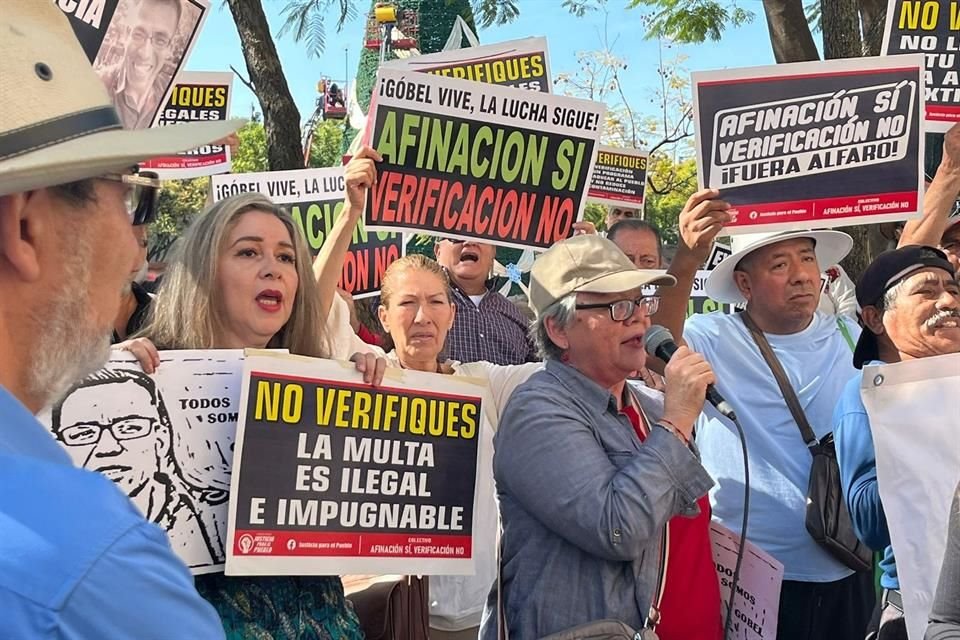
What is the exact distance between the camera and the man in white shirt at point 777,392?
331 centimetres

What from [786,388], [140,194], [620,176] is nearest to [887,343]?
[786,388]

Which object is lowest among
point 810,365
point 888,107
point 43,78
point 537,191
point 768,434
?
point 768,434

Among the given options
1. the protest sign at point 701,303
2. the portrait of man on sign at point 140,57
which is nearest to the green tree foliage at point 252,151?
the protest sign at point 701,303

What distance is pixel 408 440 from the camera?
2.61 meters

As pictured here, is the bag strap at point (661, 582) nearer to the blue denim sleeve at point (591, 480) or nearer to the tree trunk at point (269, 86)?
the blue denim sleeve at point (591, 480)

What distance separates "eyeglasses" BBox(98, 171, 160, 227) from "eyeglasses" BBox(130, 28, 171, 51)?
2572 millimetres

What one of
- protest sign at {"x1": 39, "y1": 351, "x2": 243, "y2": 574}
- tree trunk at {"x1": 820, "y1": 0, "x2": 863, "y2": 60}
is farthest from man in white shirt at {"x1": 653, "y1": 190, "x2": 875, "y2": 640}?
tree trunk at {"x1": 820, "y1": 0, "x2": 863, "y2": 60}

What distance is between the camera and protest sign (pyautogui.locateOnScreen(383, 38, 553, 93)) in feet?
17.6

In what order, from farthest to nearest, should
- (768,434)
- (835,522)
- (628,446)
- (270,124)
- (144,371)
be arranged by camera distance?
(270,124), (768,434), (835,522), (628,446), (144,371)

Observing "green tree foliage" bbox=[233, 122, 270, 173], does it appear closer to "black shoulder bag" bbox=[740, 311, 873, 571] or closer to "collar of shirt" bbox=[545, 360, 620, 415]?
"black shoulder bag" bbox=[740, 311, 873, 571]

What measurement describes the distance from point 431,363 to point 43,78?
293cm

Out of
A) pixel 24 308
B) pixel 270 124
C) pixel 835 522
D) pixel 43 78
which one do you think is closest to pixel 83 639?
pixel 24 308

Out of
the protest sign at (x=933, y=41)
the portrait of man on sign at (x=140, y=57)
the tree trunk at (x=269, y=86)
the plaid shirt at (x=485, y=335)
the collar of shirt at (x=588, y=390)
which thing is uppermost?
the tree trunk at (x=269, y=86)

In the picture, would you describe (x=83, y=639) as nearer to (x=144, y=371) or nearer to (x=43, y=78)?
(x=43, y=78)
